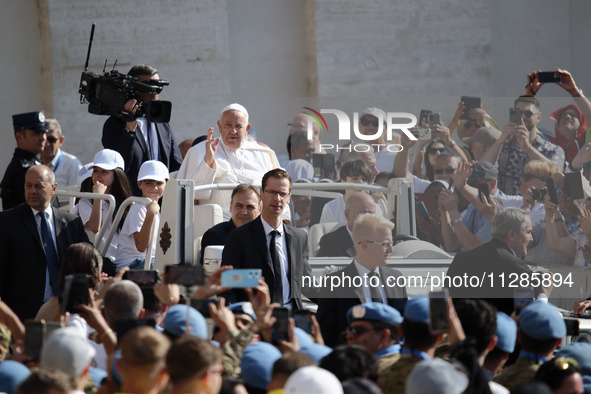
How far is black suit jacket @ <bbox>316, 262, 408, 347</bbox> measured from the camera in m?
6.09

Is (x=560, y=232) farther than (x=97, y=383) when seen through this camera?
Yes

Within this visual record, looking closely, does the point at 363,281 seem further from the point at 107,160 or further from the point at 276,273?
the point at 107,160

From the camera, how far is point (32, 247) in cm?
673

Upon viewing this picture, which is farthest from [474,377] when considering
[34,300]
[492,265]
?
[34,300]

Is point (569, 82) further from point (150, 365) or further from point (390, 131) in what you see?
point (150, 365)

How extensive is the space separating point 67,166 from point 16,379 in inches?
240

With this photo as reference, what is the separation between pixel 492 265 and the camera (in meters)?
6.18

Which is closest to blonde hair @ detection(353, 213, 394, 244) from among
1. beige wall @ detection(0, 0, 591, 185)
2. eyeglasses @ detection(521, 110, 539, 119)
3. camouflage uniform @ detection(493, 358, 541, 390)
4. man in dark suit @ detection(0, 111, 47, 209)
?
eyeglasses @ detection(521, 110, 539, 119)

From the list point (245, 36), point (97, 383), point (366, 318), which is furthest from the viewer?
point (245, 36)

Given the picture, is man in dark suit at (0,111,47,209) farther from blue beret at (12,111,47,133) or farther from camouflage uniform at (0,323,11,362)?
camouflage uniform at (0,323,11,362)

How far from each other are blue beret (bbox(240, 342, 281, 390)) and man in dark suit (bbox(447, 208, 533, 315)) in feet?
6.98

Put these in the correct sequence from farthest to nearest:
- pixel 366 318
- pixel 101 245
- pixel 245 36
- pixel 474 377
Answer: pixel 245 36 < pixel 101 245 < pixel 366 318 < pixel 474 377

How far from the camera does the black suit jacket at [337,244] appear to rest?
6.64m

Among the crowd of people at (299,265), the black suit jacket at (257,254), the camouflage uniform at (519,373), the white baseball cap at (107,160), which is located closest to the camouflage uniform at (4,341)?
the crowd of people at (299,265)
